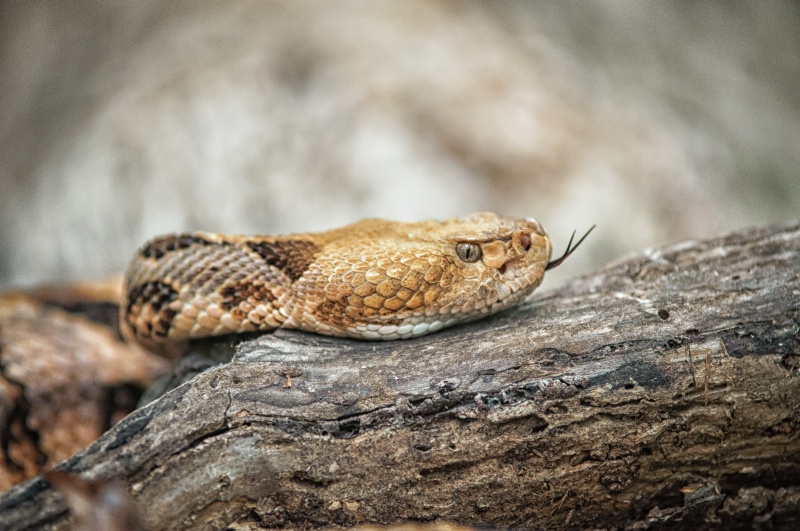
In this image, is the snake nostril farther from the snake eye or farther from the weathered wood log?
the weathered wood log

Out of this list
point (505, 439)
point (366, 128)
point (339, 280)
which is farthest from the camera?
point (366, 128)

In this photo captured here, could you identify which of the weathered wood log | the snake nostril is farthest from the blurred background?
the weathered wood log

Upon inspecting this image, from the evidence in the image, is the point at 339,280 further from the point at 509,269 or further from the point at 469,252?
the point at 509,269

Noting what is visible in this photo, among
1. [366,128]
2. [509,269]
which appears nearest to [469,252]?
[509,269]

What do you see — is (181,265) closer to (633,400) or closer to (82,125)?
(633,400)

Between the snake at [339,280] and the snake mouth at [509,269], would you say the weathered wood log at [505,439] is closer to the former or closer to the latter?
the snake at [339,280]

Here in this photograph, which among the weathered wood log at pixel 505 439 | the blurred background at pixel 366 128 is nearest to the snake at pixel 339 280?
the weathered wood log at pixel 505 439
